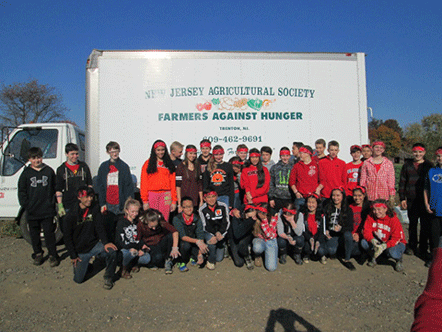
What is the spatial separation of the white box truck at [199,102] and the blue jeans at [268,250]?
1.91m

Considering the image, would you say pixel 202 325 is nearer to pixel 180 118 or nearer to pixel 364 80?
pixel 180 118

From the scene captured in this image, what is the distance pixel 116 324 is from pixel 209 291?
1225mm

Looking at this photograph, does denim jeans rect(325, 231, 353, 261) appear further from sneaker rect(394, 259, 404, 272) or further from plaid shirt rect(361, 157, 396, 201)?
plaid shirt rect(361, 157, 396, 201)

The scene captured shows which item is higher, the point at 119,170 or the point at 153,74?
the point at 153,74

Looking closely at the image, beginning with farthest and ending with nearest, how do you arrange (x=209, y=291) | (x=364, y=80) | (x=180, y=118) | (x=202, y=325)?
(x=364, y=80) → (x=180, y=118) → (x=209, y=291) → (x=202, y=325)

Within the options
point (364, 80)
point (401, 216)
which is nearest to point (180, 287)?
point (364, 80)

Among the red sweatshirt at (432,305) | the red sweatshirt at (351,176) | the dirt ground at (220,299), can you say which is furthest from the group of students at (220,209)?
the red sweatshirt at (432,305)

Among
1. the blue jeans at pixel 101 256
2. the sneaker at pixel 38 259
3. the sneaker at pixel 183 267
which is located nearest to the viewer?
the blue jeans at pixel 101 256

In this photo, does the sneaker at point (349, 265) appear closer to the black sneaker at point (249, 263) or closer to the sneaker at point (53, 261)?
the black sneaker at point (249, 263)

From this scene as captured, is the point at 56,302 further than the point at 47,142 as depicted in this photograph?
No

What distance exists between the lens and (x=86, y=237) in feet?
14.7

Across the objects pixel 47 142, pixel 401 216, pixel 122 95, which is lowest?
pixel 401 216

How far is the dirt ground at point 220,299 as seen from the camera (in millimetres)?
3207

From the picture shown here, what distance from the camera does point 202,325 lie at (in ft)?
10.4
